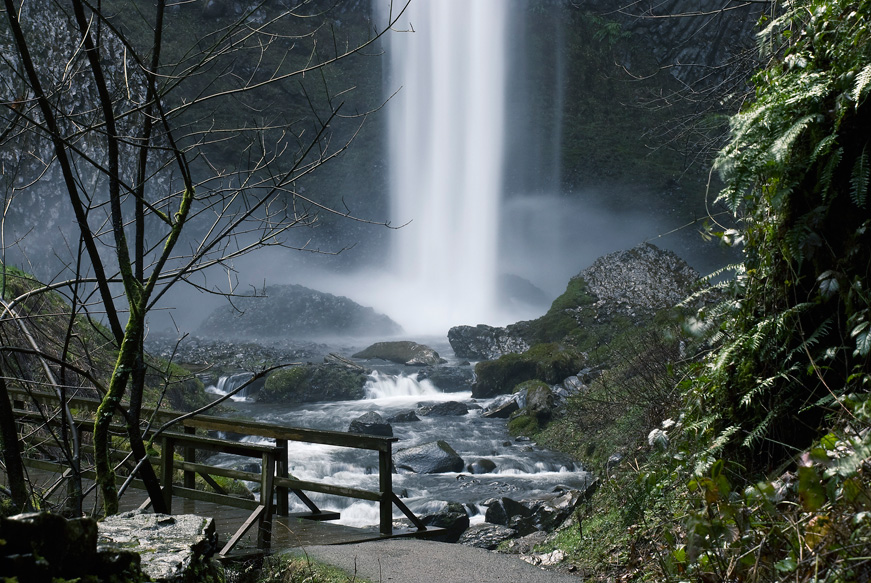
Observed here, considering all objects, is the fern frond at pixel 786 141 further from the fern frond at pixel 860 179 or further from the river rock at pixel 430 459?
the river rock at pixel 430 459

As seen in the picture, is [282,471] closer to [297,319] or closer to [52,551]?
[52,551]

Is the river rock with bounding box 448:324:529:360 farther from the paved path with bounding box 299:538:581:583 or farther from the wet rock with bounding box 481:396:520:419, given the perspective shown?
the paved path with bounding box 299:538:581:583

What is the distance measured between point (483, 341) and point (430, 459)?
36.5 ft

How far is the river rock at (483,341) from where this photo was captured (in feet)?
69.7

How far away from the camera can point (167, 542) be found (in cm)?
295

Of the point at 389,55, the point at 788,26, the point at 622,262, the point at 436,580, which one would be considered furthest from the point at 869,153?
the point at 389,55

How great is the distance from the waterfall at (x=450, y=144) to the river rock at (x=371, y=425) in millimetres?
21159

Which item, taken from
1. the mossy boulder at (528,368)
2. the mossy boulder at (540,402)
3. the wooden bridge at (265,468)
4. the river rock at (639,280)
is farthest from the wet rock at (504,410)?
the wooden bridge at (265,468)

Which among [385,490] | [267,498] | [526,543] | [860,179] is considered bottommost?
[526,543]

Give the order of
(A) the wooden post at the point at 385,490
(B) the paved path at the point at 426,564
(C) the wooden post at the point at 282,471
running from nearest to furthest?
1. (B) the paved path at the point at 426,564
2. (C) the wooden post at the point at 282,471
3. (A) the wooden post at the point at 385,490

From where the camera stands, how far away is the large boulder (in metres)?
30.6

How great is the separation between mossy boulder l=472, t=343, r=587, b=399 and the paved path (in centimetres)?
1072

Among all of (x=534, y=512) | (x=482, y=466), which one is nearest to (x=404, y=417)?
(x=482, y=466)

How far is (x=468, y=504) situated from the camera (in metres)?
9.32
